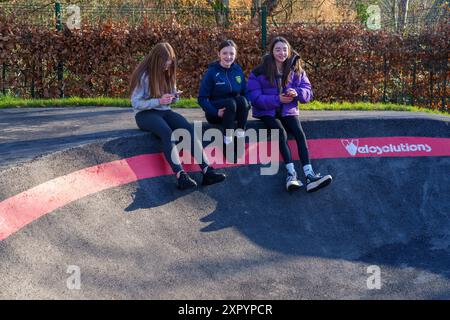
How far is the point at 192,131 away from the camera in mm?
7445

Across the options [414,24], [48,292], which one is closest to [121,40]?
[414,24]

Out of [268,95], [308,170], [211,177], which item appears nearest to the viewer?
[211,177]

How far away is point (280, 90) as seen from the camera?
7.91m

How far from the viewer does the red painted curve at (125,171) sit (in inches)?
223

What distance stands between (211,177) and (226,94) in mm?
1240

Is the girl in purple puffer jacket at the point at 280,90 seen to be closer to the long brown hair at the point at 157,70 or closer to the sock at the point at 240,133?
the sock at the point at 240,133

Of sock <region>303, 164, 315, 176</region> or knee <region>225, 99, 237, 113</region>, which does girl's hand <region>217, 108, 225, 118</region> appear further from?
sock <region>303, 164, 315, 176</region>

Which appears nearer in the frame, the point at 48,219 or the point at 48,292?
the point at 48,292

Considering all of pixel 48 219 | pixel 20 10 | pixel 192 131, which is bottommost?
pixel 48 219

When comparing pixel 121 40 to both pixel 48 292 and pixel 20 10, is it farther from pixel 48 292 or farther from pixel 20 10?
pixel 48 292

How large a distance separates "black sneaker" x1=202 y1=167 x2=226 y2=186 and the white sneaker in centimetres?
78

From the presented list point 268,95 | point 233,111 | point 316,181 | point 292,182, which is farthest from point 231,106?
point 316,181

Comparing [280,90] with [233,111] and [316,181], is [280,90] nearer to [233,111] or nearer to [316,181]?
[233,111]
